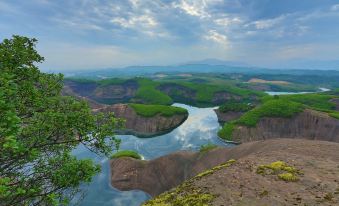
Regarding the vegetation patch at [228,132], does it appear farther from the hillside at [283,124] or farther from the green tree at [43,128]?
the green tree at [43,128]

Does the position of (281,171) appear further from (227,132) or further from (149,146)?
(227,132)

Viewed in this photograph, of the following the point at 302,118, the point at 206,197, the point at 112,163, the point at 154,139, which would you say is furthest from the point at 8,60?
the point at 302,118

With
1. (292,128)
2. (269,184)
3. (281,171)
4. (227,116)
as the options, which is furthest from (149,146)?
(269,184)

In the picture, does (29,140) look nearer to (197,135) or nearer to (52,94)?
(52,94)

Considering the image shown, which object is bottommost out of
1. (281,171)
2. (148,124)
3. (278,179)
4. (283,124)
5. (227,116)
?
(148,124)

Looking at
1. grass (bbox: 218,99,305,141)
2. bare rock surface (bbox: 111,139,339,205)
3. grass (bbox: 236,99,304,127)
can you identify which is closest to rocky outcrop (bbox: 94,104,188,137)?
grass (bbox: 218,99,305,141)

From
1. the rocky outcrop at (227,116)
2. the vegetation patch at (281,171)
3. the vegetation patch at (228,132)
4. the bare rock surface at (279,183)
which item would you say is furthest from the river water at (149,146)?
the vegetation patch at (281,171)
